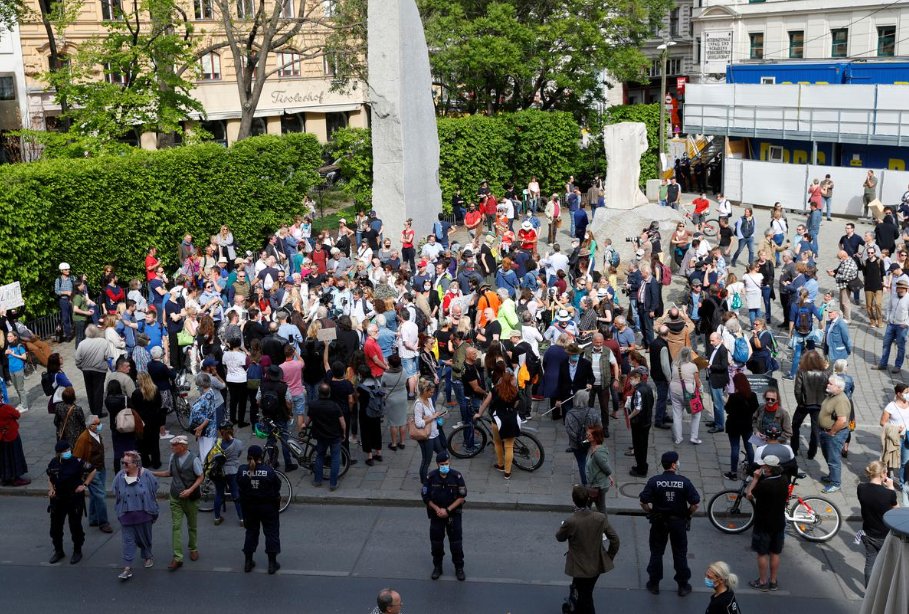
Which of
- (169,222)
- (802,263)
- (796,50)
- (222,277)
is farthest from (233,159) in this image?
(796,50)

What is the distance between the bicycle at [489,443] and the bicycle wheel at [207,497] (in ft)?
11.0

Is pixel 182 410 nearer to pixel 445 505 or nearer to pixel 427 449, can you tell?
pixel 427 449

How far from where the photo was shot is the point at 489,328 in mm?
16828

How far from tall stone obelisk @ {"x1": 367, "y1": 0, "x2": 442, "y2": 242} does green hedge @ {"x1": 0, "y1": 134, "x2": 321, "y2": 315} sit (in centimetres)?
349

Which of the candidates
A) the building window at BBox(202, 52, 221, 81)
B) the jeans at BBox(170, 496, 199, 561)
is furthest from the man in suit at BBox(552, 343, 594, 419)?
the building window at BBox(202, 52, 221, 81)

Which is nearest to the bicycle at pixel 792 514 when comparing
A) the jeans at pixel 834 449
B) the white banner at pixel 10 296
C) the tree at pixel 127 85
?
the jeans at pixel 834 449

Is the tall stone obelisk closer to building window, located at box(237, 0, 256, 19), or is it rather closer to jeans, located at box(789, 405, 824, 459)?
building window, located at box(237, 0, 256, 19)

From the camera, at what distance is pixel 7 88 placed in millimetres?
43344

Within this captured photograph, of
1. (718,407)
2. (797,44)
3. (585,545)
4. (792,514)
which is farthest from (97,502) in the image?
(797,44)

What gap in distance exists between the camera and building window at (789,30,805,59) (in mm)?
50594

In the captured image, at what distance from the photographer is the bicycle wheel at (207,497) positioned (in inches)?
543

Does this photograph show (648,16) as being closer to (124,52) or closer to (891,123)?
(891,123)

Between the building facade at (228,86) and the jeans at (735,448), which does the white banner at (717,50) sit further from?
the jeans at (735,448)

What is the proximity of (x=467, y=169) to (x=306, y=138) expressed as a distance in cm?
607
